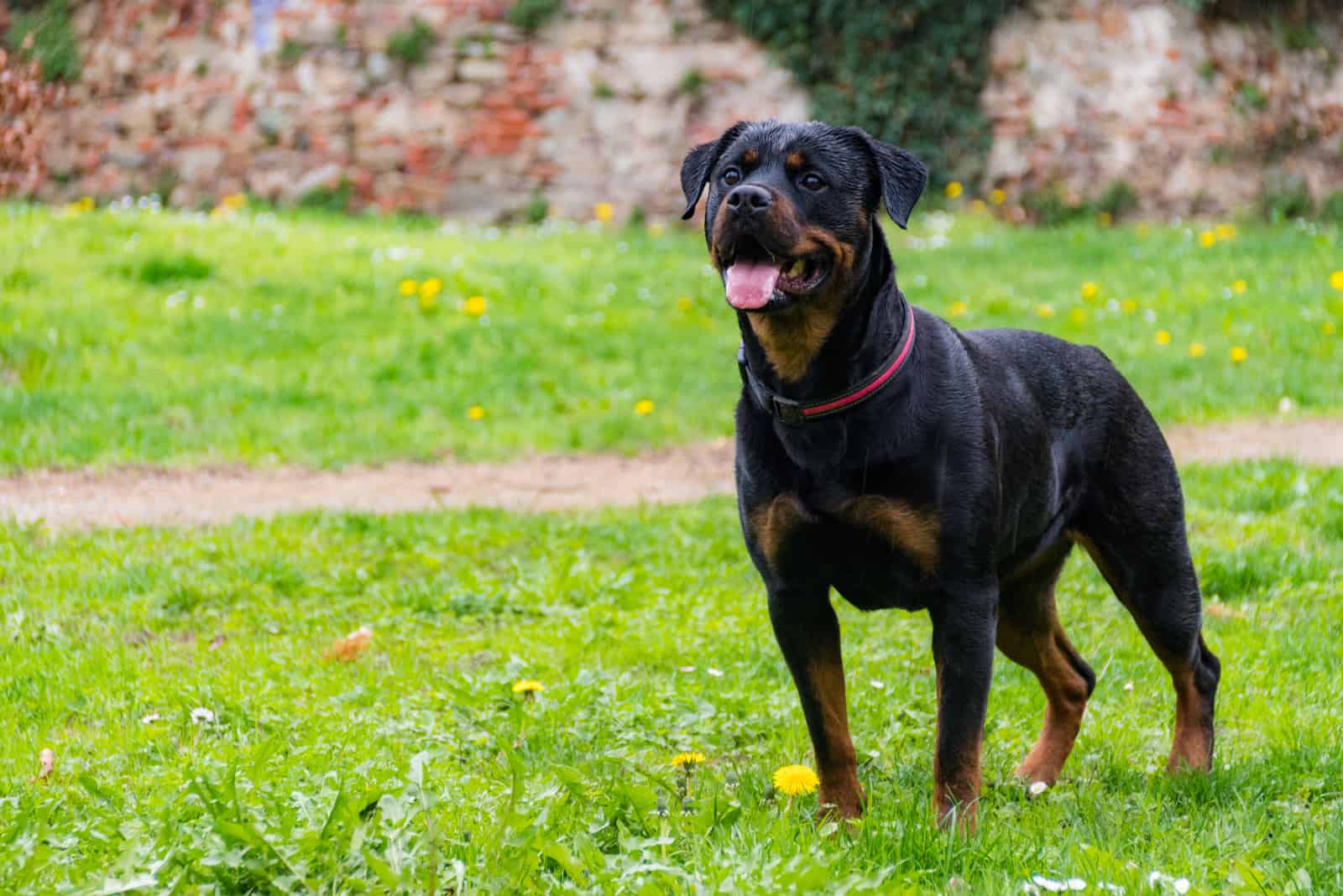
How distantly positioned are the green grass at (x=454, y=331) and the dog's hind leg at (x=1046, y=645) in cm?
428

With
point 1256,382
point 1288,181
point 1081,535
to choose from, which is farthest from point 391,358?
point 1288,181

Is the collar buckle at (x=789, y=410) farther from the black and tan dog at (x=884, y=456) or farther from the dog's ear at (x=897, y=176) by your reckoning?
the dog's ear at (x=897, y=176)

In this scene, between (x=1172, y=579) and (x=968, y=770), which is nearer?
(x=968, y=770)

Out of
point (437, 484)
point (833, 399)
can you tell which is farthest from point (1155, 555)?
point (437, 484)

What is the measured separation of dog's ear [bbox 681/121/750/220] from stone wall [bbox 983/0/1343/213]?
38.4 feet

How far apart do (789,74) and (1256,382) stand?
311 inches

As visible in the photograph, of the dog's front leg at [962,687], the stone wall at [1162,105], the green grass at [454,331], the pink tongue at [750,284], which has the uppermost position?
the pink tongue at [750,284]

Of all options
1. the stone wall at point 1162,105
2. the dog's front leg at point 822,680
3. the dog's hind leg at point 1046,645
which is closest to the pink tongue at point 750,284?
the dog's front leg at point 822,680

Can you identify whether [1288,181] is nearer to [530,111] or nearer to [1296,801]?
[530,111]

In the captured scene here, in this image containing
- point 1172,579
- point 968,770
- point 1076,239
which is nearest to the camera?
point 968,770

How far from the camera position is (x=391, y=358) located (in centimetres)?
935

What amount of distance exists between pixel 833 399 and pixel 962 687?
759 mm

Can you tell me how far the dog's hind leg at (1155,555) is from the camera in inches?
157

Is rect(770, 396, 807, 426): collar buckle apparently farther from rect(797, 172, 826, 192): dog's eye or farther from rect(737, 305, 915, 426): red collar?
rect(797, 172, 826, 192): dog's eye
